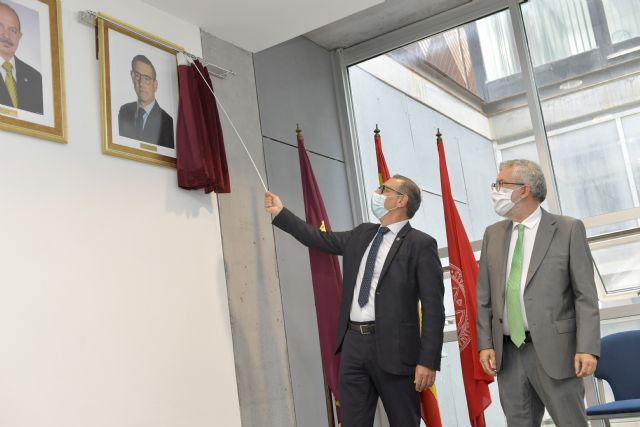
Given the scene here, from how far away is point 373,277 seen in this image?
3.26m

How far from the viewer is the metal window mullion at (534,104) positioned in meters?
4.74

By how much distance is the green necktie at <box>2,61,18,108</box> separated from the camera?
2947 mm

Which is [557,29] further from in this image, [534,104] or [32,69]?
[32,69]

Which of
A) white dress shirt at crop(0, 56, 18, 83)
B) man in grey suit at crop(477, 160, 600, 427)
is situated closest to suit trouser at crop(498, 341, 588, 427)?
man in grey suit at crop(477, 160, 600, 427)

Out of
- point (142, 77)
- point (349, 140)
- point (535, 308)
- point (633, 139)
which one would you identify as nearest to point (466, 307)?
point (535, 308)

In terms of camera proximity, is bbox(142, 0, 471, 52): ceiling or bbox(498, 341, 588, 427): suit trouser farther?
bbox(142, 0, 471, 52): ceiling

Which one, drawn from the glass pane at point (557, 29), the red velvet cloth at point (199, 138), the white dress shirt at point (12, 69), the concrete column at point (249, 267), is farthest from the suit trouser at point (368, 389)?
the glass pane at point (557, 29)

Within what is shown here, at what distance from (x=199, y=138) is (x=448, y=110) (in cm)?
234

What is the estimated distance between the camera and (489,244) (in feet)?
9.84

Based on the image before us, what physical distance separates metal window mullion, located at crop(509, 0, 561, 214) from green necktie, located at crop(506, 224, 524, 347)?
6.54 feet

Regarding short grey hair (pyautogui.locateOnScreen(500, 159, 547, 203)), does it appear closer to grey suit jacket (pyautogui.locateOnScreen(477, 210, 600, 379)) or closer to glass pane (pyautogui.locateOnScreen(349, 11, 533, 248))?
grey suit jacket (pyautogui.locateOnScreen(477, 210, 600, 379))

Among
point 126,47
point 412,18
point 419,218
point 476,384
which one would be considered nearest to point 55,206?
point 126,47

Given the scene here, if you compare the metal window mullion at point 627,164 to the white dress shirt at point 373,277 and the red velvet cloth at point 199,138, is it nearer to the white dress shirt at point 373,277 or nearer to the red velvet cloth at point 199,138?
the white dress shirt at point 373,277

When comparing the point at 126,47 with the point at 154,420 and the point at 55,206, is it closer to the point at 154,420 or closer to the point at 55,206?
the point at 55,206
